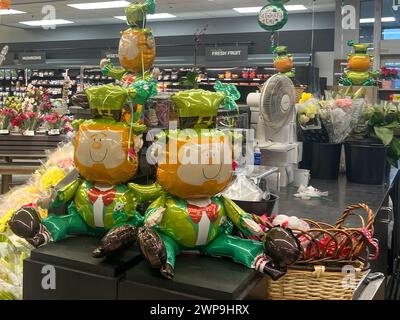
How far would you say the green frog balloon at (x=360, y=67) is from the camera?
3820 millimetres

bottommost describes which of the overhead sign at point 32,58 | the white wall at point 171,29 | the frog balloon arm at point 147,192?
the frog balloon arm at point 147,192

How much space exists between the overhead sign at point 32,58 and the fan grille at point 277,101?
12013mm

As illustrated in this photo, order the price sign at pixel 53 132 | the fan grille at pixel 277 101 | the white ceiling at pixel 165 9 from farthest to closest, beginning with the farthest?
the white ceiling at pixel 165 9 < the price sign at pixel 53 132 < the fan grille at pixel 277 101

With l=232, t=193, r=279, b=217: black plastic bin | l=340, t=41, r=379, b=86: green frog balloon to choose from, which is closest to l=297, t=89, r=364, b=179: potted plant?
l=340, t=41, r=379, b=86: green frog balloon

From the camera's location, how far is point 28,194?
83.6 inches

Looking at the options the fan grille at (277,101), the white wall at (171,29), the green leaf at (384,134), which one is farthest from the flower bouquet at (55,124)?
the white wall at (171,29)

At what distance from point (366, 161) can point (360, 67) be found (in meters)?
1.32

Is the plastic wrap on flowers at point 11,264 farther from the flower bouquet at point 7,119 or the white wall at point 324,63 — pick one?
the white wall at point 324,63

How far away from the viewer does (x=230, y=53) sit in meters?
11.1

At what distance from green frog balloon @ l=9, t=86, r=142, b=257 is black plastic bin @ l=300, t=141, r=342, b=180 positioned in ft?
5.97

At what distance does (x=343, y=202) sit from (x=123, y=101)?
1418 millimetres
